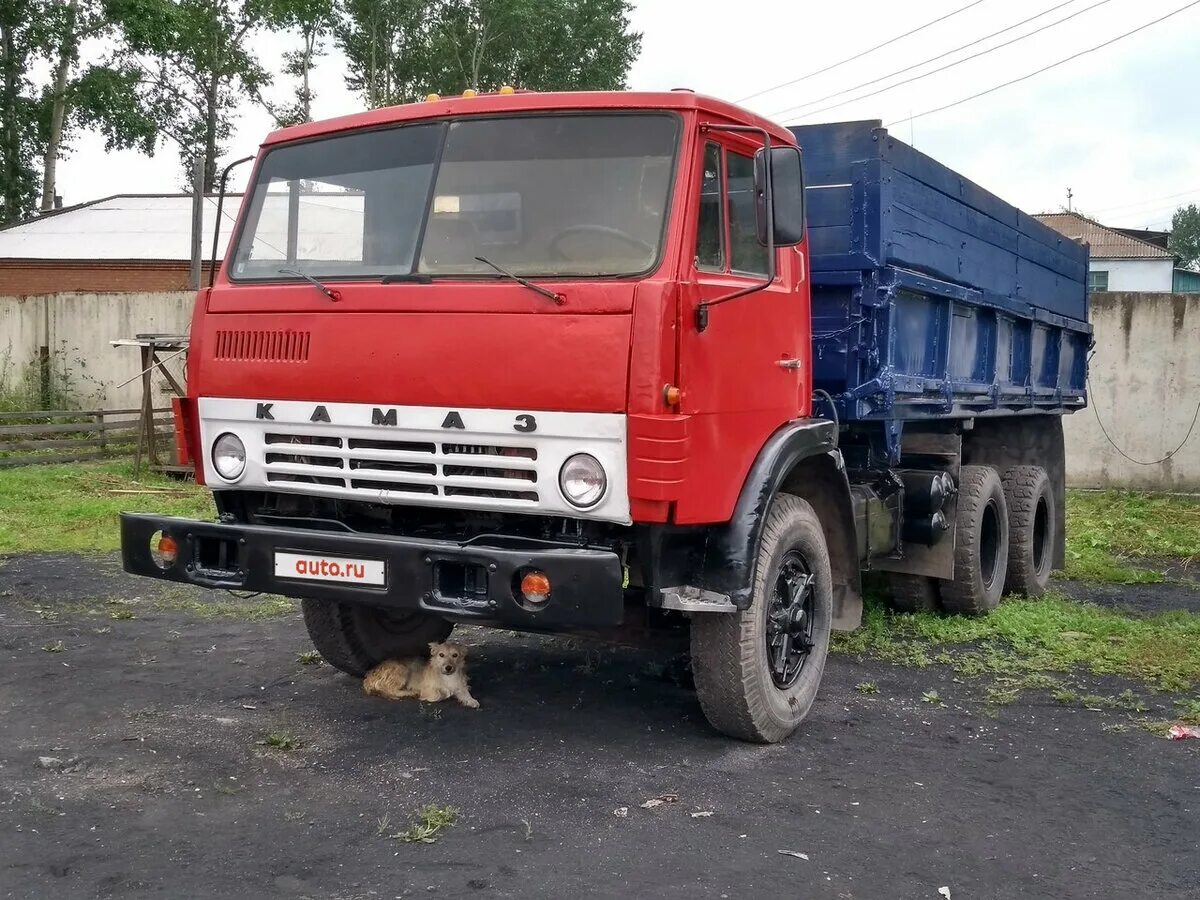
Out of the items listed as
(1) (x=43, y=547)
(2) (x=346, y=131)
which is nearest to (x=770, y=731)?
(2) (x=346, y=131)

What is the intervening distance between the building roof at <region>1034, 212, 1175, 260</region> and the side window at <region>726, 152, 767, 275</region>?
141ft

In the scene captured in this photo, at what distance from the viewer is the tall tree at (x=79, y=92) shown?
91.6ft

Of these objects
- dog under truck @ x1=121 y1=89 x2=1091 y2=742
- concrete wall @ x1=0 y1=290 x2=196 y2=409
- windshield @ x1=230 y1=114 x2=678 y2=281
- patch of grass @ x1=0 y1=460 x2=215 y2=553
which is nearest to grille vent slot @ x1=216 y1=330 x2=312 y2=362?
dog under truck @ x1=121 y1=89 x2=1091 y2=742

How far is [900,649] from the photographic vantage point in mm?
6578

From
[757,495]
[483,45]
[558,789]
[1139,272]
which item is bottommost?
[558,789]

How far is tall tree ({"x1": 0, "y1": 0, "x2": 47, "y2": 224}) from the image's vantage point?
27453 mm

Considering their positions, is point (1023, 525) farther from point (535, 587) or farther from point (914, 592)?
point (535, 587)

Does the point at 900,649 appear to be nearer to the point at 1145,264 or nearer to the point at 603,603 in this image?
the point at 603,603

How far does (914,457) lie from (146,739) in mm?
4543

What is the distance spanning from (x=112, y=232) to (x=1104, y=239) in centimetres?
3903

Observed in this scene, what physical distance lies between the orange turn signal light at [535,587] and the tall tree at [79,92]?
2854cm

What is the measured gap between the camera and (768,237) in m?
4.29

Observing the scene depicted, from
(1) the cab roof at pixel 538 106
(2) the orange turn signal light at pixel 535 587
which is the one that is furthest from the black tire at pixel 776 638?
(1) the cab roof at pixel 538 106

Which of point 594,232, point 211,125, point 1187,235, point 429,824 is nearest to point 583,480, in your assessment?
point 594,232
